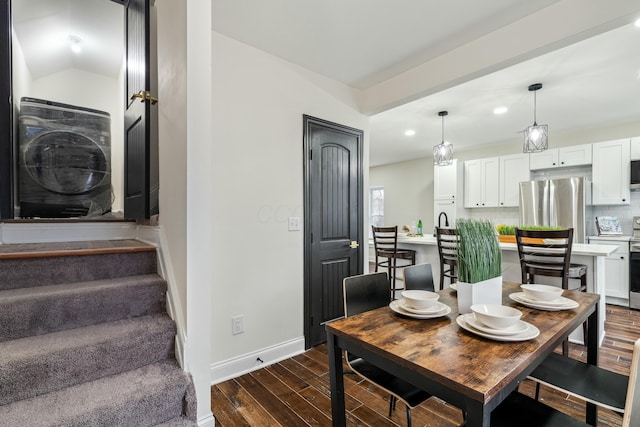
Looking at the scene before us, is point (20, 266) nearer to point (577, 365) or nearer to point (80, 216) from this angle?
point (80, 216)

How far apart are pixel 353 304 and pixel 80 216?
3.05m

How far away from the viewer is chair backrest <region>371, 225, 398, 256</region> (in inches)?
148

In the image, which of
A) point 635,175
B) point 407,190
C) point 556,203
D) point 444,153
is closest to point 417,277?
point 444,153

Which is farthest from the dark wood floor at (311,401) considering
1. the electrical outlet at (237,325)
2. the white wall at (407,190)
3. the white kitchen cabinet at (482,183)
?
the white wall at (407,190)

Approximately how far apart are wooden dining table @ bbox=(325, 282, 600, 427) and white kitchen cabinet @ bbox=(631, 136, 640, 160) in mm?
4075

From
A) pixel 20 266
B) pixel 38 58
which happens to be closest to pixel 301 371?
pixel 20 266

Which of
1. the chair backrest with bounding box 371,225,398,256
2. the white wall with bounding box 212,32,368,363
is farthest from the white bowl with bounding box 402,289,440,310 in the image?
the chair backrest with bounding box 371,225,398,256

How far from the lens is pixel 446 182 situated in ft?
19.8

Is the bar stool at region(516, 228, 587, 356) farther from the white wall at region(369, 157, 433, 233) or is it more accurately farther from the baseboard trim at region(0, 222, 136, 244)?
the white wall at region(369, 157, 433, 233)

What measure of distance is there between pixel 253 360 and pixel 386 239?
7.19ft

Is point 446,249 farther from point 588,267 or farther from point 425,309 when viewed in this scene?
point 425,309

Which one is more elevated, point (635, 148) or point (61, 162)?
point (635, 148)

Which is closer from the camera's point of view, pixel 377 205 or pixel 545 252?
pixel 545 252

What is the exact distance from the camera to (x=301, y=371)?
2.36 meters
